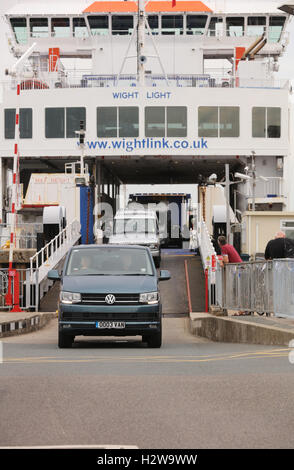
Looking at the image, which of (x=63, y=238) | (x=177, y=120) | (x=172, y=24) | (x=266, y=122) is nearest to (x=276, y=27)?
(x=172, y=24)

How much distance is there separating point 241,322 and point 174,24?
41264 millimetres

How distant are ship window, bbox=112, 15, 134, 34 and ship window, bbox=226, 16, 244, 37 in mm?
6197

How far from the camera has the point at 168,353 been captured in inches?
509

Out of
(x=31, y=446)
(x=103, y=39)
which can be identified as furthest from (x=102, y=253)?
(x=103, y=39)

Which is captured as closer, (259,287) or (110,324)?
(110,324)

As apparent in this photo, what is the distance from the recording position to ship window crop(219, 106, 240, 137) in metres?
47.5

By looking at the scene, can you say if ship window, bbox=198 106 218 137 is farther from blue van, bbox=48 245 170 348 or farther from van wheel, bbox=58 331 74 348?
van wheel, bbox=58 331 74 348

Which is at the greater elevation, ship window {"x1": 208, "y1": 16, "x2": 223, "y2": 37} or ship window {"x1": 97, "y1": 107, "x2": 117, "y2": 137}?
ship window {"x1": 208, "y1": 16, "x2": 223, "y2": 37}

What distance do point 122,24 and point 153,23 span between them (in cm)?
199

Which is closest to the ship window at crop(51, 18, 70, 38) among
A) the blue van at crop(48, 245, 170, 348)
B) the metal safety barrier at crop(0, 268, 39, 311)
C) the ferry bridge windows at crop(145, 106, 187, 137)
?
the ferry bridge windows at crop(145, 106, 187, 137)

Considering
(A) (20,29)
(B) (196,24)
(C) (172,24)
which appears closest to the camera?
(B) (196,24)

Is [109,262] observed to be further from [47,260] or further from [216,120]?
[216,120]

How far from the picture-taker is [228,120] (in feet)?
156

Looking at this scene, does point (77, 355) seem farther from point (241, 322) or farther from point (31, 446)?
point (31, 446)
